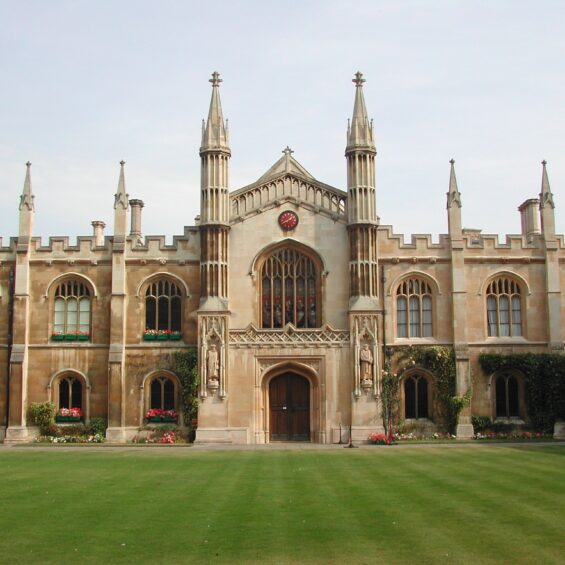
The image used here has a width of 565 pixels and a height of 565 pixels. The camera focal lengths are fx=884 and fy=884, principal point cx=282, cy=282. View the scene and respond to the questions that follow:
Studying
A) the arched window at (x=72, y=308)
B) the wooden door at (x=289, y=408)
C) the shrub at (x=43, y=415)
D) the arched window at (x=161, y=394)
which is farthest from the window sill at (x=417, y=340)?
the shrub at (x=43, y=415)

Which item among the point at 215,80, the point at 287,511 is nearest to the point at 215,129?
the point at 215,80

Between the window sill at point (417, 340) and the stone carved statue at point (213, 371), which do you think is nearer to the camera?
the stone carved statue at point (213, 371)

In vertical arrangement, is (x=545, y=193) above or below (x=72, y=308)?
above

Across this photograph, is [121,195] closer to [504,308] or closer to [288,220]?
[288,220]

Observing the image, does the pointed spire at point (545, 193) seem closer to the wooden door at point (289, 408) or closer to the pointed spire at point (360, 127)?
the pointed spire at point (360, 127)

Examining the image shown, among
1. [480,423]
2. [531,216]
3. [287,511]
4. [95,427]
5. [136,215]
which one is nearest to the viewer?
[287,511]

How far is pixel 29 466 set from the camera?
2491 cm

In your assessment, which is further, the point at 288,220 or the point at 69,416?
the point at 288,220

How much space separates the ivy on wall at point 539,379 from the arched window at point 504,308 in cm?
133

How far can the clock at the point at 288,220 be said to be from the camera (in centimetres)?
3822

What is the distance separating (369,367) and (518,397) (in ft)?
22.9

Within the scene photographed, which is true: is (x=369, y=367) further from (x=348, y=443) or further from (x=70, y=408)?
(x=70, y=408)

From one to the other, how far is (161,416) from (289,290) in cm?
768

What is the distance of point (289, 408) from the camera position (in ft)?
123
